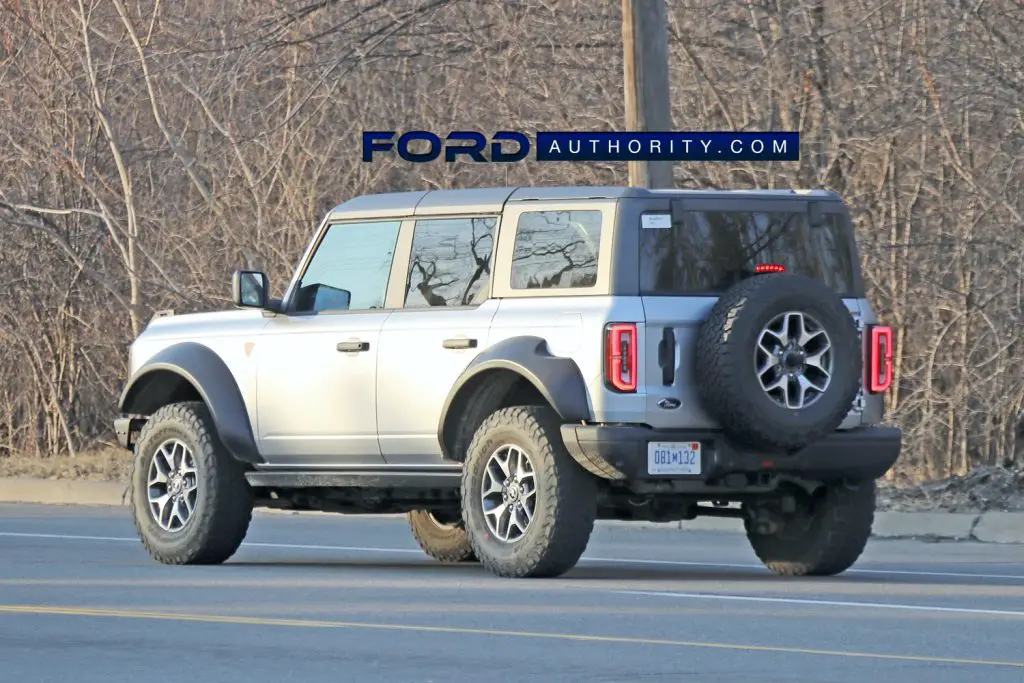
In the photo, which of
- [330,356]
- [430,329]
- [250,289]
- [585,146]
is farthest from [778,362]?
[585,146]

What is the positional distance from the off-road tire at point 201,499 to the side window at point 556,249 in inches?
87.5

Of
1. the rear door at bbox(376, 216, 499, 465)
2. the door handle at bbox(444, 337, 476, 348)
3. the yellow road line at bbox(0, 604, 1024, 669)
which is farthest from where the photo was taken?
the rear door at bbox(376, 216, 499, 465)

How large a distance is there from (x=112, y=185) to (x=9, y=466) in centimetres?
380

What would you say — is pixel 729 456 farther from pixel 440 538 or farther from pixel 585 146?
pixel 585 146

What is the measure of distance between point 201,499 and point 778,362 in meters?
3.56

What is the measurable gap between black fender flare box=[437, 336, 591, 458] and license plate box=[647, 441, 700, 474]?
1.25ft

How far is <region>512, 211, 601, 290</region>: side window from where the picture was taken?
12.2 metres

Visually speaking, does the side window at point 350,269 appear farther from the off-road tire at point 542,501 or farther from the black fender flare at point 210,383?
the off-road tire at point 542,501

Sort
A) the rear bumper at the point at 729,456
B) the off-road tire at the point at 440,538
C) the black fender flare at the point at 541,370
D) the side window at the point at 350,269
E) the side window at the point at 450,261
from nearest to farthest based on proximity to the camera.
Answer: the rear bumper at the point at 729,456 < the black fender flare at the point at 541,370 < the side window at the point at 450,261 < the side window at the point at 350,269 < the off-road tire at the point at 440,538

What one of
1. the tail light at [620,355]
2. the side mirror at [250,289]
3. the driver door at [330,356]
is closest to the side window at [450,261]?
the driver door at [330,356]

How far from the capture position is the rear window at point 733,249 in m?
12.2

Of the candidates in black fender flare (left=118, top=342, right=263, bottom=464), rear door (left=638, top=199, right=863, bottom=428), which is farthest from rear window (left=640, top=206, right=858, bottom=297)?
black fender flare (left=118, top=342, right=263, bottom=464)

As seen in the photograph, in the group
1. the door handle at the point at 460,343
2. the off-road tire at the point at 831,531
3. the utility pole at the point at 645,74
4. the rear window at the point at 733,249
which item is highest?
the utility pole at the point at 645,74

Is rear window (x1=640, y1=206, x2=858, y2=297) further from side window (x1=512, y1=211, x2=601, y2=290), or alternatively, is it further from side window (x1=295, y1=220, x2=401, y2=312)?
side window (x1=295, y1=220, x2=401, y2=312)
